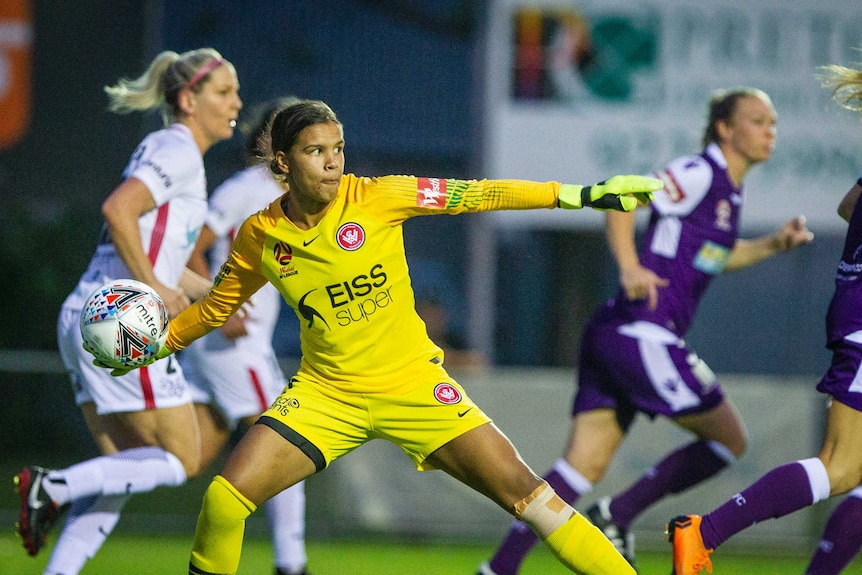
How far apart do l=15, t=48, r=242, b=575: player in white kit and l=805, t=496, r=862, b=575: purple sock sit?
2536 mm

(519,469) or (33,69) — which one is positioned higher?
(33,69)

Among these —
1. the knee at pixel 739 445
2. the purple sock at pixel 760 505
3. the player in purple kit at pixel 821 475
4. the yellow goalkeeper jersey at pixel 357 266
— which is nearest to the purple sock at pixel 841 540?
the player in purple kit at pixel 821 475

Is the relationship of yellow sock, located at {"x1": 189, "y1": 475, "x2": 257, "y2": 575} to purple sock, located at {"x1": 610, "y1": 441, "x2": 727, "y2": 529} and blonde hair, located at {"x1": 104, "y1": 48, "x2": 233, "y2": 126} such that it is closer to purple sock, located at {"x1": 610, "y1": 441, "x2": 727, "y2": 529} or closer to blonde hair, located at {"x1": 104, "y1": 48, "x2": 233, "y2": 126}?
blonde hair, located at {"x1": 104, "y1": 48, "x2": 233, "y2": 126}

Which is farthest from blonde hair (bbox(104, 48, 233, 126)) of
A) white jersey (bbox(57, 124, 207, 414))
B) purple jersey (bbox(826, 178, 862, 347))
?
purple jersey (bbox(826, 178, 862, 347))

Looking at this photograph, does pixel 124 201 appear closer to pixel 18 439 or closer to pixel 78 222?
pixel 18 439

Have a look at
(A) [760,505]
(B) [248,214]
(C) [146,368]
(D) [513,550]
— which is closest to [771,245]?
(A) [760,505]

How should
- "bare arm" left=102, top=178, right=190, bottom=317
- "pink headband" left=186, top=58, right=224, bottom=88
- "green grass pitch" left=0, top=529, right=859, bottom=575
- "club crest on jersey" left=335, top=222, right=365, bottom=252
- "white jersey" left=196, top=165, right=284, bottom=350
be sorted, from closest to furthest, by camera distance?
"club crest on jersey" left=335, top=222, right=365, bottom=252
"bare arm" left=102, top=178, right=190, bottom=317
"pink headband" left=186, top=58, right=224, bottom=88
"white jersey" left=196, top=165, right=284, bottom=350
"green grass pitch" left=0, top=529, right=859, bottom=575

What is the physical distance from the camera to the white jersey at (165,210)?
203 inches

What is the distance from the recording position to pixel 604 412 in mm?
5766

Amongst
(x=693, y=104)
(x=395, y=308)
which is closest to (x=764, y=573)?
(x=395, y=308)

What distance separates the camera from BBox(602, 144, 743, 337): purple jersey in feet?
18.8

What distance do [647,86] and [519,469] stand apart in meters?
8.75

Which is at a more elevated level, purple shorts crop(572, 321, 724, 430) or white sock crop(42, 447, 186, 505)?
purple shorts crop(572, 321, 724, 430)

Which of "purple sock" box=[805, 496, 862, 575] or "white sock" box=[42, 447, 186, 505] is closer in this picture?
"purple sock" box=[805, 496, 862, 575]
